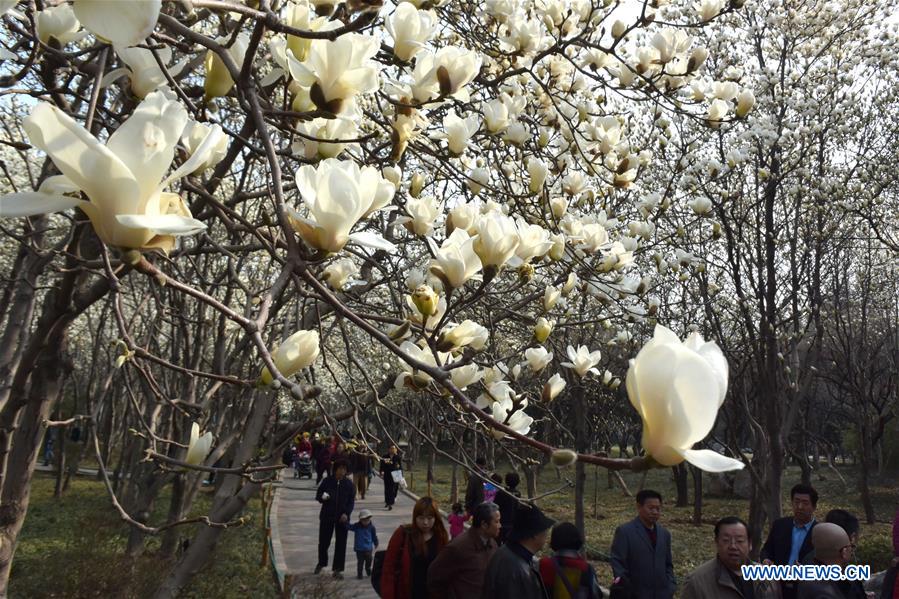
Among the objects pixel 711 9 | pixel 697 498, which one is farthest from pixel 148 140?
pixel 697 498

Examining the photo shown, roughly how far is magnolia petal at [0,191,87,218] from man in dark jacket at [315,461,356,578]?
8068 millimetres

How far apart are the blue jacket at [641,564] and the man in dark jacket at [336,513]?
4787 millimetres

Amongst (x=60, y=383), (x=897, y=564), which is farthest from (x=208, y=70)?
(x=897, y=564)

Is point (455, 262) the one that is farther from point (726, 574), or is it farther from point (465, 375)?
point (726, 574)

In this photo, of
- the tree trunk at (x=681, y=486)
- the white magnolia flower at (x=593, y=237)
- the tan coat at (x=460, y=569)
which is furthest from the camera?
the tree trunk at (x=681, y=486)

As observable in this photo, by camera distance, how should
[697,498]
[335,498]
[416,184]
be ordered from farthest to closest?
[697,498]
[335,498]
[416,184]

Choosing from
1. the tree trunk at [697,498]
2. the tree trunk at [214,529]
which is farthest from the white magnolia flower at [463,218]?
the tree trunk at [697,498]

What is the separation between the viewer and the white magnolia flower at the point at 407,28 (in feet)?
5.60

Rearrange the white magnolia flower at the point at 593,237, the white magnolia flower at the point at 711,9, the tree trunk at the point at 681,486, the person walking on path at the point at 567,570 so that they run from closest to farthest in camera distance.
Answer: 1. the white magnolia flower at the point at 593,237
2. the white magnolia flower at the point at 711,9
3. the person walking on path at the point at 567,570
4. the tree trunk at the point at 681,486

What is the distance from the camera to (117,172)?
2.86ft

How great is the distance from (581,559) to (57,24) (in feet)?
11.0

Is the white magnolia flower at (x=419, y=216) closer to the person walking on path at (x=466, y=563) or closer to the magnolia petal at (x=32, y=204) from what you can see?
the magnolia petal at (x=32, y=204)

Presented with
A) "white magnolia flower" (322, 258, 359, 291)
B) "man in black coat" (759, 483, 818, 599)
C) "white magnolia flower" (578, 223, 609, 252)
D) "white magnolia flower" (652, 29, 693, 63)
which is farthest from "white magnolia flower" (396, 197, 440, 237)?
"man in black coat" (759, 483, 818, 599)

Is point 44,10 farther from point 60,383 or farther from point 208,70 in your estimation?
point 60,383
